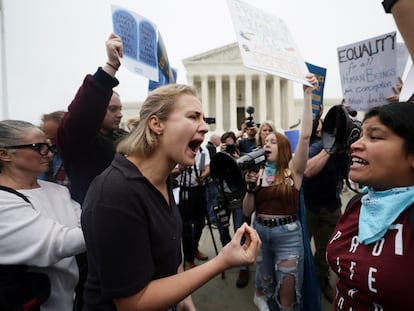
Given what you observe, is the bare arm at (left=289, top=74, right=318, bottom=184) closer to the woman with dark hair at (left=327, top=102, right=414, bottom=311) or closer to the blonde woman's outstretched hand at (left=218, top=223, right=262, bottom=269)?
the woman with dark hair at (left=327, top=102, right=414, bottom=311)

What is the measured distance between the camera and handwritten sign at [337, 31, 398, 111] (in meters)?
2.69

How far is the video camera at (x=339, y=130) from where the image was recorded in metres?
1.78

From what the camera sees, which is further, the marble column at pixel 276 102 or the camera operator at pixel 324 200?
the marble column at pixel 276 102

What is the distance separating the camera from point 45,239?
52.7 inches

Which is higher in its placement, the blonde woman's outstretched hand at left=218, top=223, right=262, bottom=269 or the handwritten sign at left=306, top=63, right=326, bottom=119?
the handwritten sign at left=306, top=63, right=326, bottom=119

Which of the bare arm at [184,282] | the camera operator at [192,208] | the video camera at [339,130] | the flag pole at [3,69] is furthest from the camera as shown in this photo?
the flag pole at [3,69]

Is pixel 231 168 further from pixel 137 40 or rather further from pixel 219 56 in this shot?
pixel 219 56

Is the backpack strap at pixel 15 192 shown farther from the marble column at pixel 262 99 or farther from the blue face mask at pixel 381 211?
the marble column at pixel 262 99

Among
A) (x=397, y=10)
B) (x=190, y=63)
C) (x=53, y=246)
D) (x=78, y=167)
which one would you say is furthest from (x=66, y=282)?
(x=190, y=63)

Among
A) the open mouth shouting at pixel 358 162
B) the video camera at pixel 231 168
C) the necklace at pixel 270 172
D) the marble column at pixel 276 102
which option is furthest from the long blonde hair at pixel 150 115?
the marble column at pixel 276 102

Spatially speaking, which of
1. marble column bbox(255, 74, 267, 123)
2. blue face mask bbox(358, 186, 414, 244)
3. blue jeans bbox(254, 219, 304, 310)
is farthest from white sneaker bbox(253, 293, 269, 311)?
marble column bbox(255, 74, 267, 123)

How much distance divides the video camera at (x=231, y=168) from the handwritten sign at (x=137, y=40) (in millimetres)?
1461

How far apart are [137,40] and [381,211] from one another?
2538mm

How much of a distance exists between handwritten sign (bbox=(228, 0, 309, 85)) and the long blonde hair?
76 cm
